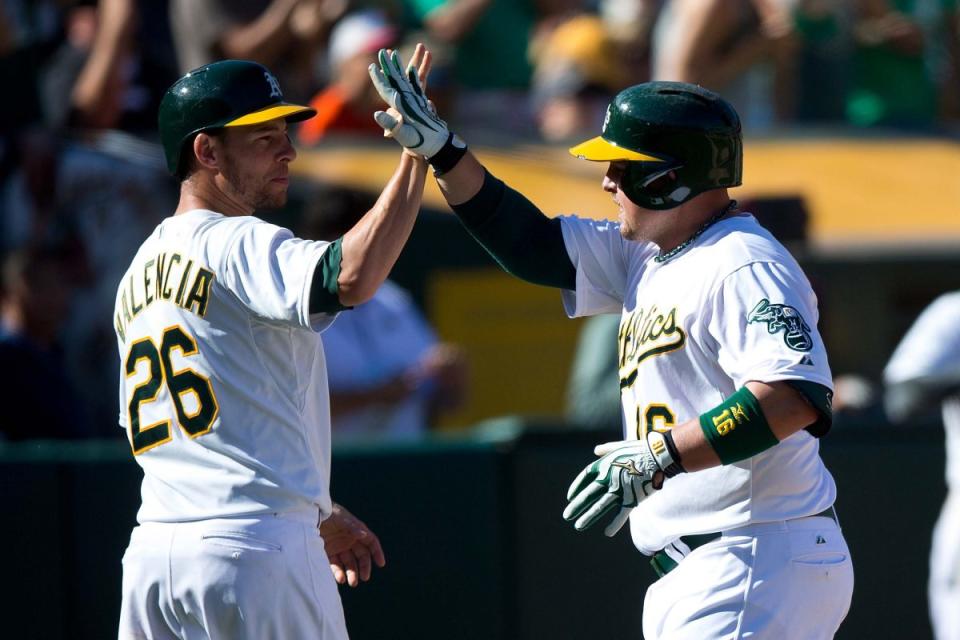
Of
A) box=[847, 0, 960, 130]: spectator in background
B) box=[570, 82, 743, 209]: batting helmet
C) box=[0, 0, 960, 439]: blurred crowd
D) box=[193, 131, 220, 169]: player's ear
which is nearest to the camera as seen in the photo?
box=[570, 82, 743, 209]: batting helmet

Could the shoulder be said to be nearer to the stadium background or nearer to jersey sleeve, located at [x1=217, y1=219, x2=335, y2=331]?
jersey sleeve, located at [x1=217, y1=219, x2=335, y2=331]

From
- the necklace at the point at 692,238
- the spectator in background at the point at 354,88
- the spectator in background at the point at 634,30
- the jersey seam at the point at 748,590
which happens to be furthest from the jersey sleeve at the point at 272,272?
the spectator in background at the point at 634,30

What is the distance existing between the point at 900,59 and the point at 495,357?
300 centimetres

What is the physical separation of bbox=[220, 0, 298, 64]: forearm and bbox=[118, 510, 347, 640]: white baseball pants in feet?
15.8

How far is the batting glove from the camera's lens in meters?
3.60

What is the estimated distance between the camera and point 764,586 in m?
3.71

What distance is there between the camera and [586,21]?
884 centimetres

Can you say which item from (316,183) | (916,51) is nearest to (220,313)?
(316,183)

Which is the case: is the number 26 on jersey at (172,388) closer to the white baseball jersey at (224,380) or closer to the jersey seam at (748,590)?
the white baseball jersey at (224,380)

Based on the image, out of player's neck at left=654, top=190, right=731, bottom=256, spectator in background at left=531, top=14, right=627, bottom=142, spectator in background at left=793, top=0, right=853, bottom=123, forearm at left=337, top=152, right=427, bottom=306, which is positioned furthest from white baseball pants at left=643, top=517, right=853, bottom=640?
spectator in background at left=793, top=0, right=853, bottom=123

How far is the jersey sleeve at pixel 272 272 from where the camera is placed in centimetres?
364

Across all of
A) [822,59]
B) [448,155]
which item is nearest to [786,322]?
[448,155]

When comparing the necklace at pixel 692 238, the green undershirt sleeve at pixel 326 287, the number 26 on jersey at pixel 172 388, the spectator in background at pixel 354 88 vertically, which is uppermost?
the spectator in background at pixel 354 88

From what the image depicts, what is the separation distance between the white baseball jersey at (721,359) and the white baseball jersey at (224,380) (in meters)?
0.81
